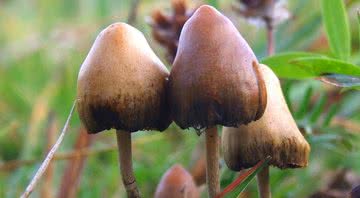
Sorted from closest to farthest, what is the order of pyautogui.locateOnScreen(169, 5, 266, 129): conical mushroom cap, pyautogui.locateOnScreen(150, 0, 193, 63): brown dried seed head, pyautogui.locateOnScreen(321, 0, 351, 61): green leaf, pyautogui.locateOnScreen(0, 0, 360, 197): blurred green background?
pyautogui.locateOnScreen(169, 5, 266, 129): conical mushroom cap < pyautogui.locateOnScreen(321, 0, 351, 61): green leaf < pyautogui.locateOnScreen(150, 0, 193, 63): brown dried seed head < pyautogui.locateOnScreen(0, 0, 360, 197): blurred green background

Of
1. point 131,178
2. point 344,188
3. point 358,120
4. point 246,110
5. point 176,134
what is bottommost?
point 176,134

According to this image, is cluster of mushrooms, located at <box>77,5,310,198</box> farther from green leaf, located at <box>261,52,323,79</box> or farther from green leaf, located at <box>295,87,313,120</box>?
green leaf, located at <box>295,87,313,120</box>

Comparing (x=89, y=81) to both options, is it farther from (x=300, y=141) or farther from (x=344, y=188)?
(x=344, y=188)

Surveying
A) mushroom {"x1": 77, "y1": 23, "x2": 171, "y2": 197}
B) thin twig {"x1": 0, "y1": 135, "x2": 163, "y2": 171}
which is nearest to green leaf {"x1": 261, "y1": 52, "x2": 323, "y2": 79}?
mushroom {"x1": 77, "y1": 23, "x2": 171, "y2": 197}

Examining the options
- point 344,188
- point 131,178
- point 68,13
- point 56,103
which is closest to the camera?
point 131,178

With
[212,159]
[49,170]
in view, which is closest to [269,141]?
[212,159]

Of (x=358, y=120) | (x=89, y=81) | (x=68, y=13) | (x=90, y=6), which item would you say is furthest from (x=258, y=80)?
(x=68, y=13)

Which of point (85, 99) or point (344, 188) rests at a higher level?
point (85, 99)
